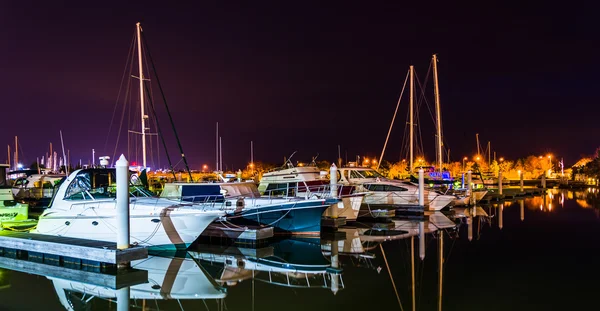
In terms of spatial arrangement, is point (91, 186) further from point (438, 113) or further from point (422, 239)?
point (438, 113)

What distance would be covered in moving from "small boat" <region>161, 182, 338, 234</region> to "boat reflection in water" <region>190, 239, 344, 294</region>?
164 cm

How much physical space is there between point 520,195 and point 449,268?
118 feet

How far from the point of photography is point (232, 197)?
757 inches

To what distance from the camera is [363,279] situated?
12.8 meters

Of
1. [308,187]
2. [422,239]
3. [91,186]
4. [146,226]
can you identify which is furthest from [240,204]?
[422,239]

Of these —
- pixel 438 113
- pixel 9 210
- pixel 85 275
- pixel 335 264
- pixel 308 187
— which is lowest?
pixel 335 264

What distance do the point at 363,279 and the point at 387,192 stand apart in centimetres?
1821

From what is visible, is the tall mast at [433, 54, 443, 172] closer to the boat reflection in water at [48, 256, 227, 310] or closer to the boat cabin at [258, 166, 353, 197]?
the boat cabin at [258, 166, 353, 197]

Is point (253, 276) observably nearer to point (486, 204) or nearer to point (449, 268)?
point (449, 268)

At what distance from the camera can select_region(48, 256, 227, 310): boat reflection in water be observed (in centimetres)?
1077

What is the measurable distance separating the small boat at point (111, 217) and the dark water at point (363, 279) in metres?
1.06

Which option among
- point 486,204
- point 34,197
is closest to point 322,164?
point 486,204

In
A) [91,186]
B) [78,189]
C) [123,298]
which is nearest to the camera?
[123,298]

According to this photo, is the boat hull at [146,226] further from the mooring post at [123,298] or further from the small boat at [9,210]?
the mooring post at [123,298]
